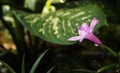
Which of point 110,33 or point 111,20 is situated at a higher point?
point 111,20

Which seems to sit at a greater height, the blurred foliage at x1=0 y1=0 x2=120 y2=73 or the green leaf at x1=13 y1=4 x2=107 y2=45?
the green leaf at x1=13 y1=4 x2=107 y2=45

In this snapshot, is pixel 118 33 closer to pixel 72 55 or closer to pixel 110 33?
pixel 110 33

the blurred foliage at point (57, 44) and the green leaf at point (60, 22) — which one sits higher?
the green leaf at point (60, 22)

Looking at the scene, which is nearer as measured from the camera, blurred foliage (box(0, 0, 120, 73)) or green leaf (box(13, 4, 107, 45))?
green leaf (box(13, 4, 107, 45))

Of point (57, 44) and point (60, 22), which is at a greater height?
point (60, 22)

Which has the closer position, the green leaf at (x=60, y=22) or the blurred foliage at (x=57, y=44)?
the green leaf at (x=60, y=22)

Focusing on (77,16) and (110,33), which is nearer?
(77,16)

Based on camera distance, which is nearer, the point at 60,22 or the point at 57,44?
the point at 60,22

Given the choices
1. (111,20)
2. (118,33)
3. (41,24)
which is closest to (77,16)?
(41,24)
